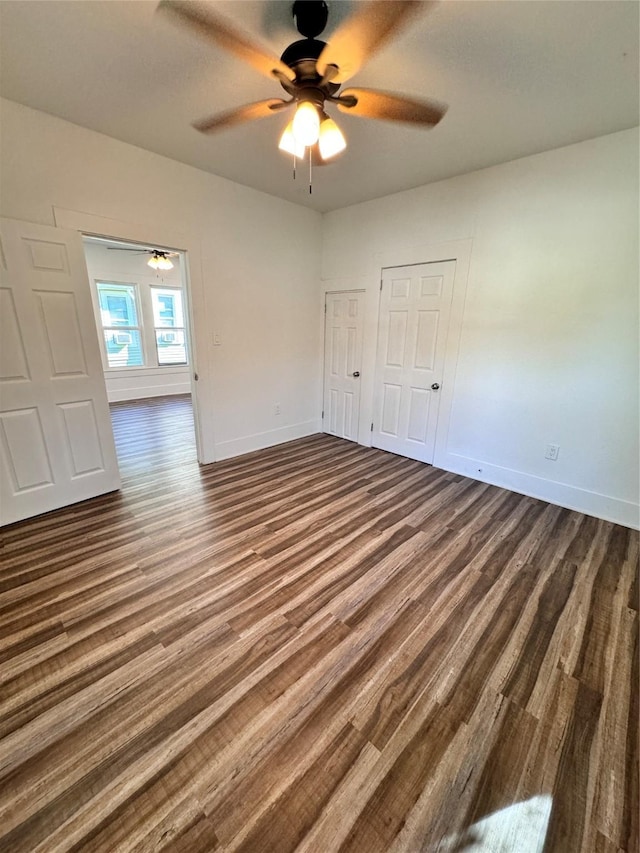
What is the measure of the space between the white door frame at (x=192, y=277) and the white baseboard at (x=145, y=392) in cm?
360

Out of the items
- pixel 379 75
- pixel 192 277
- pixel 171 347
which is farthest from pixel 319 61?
pixel 171 347

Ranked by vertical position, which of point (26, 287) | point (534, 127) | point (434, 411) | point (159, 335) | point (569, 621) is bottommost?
point (569, 621)

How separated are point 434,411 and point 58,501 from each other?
356 centimetres

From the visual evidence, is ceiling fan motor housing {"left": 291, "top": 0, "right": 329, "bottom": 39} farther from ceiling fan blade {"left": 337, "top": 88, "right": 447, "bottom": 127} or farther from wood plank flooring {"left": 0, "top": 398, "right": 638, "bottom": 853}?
wood plank flooring {"left": 0, "top": 398, "right": 638, "bottom": 853}

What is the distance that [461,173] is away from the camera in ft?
9.74

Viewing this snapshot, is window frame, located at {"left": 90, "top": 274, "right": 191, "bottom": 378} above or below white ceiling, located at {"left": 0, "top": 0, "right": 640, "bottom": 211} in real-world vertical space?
below

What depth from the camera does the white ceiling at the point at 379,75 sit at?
1471 millimetres

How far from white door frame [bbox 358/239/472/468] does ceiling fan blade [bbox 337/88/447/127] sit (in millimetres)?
1618

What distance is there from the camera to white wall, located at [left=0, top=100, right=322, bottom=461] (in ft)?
7.59

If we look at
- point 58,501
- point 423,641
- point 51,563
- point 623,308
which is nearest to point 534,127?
point 623,308

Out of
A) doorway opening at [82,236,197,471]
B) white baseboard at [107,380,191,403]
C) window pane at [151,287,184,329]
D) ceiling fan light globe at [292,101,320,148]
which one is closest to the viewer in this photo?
ceiling fan light globe at [292,101,320,148]

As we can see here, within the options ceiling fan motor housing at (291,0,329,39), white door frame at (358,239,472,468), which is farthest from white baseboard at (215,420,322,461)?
ceiling fan motor housing at (291,0,329,39)

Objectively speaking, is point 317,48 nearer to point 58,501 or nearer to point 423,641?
point 423,641

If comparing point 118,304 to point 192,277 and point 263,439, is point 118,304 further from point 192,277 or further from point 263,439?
point 263,439
